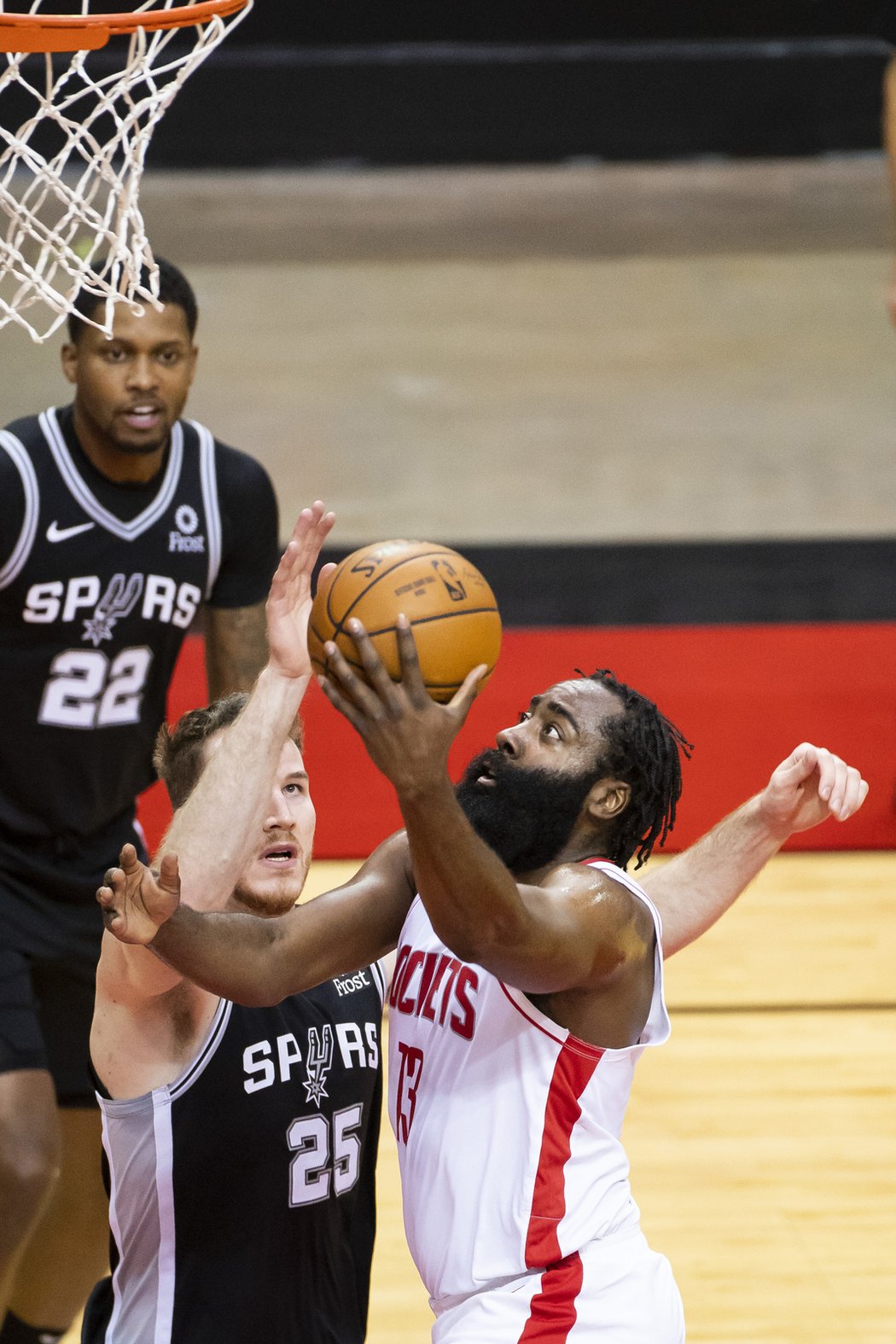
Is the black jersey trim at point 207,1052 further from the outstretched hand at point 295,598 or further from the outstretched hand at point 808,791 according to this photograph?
the outstretched hand at point 808,791

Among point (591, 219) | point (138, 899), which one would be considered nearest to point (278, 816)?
point (138, 899)

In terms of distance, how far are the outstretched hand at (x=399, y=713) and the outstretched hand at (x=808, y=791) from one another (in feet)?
2.91

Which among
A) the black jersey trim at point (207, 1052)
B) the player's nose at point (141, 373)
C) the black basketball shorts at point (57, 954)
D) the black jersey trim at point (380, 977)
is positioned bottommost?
the black basketball shorts at point (57, 954)

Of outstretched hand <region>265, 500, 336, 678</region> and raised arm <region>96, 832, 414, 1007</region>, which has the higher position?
outstretched hand <region>265, 500, 336, 678</region>

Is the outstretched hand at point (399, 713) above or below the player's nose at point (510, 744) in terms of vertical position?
above

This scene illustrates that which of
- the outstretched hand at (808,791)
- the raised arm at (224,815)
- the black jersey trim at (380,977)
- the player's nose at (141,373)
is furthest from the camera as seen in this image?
the player's nose at (141,373)

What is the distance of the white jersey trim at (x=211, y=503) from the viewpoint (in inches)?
152

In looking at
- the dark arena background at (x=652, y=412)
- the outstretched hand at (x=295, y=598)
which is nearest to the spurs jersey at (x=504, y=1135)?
the outstretched hand at (x=295, y=598)

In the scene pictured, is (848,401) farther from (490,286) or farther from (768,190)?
(768,190)

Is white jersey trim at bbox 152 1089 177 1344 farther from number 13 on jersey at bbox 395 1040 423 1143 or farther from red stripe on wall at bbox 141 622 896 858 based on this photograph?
red stripe on wall at bbox 141 622 896 858

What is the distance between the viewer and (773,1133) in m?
4.64

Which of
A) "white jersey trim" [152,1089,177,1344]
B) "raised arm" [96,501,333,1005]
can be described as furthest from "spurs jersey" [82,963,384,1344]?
"raised arm" [96,501,333,1005]

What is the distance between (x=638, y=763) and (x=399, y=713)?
74 cm

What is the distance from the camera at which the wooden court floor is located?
12.8 ft
